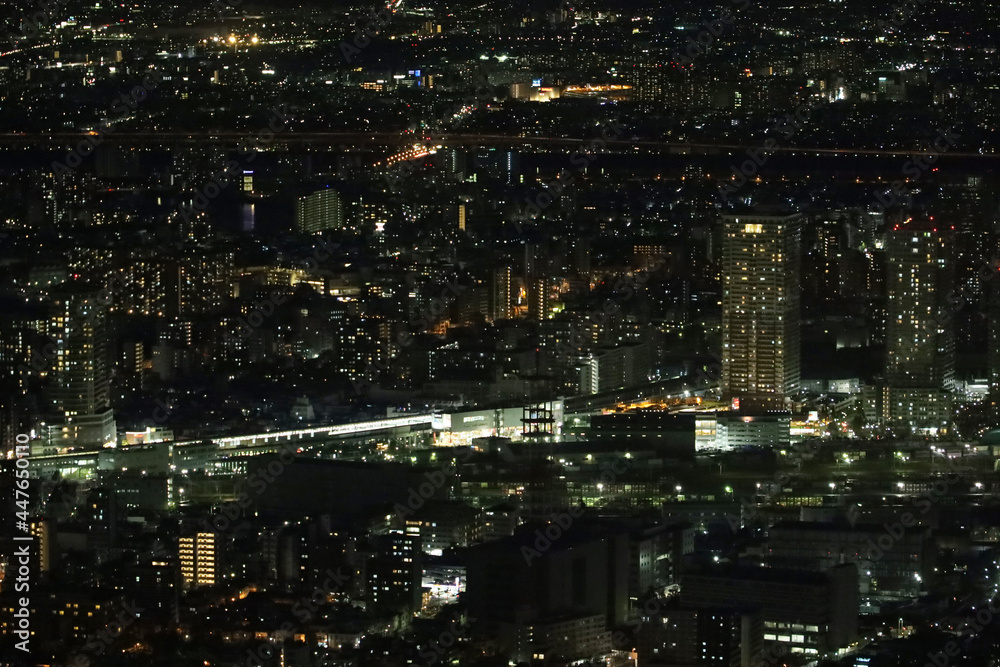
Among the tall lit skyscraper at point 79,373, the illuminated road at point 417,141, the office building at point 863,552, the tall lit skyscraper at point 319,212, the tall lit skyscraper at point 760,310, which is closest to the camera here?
the office building at point 863,552

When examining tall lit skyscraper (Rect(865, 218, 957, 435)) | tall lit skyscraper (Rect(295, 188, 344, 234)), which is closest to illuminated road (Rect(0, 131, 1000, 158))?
tall lit skyscraper (Rect(295, 188, 344, 234))

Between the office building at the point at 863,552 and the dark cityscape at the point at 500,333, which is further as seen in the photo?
the office building at the point at 863,552

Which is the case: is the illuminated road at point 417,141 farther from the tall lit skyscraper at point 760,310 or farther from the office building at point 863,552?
the office building at point 863,552

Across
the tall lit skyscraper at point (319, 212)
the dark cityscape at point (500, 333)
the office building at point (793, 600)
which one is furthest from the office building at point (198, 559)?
the tall lit skyscraper at point (319, 212)

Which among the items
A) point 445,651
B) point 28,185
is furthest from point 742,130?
point 445,651

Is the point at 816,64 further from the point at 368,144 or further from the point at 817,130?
the point at 368,144

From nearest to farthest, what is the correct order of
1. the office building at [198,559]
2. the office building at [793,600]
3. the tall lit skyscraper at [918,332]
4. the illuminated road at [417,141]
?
the office building at [793,600]
the office building at [198,559]
the tall lit skyscraper at [918,332]
the illuminated road at [417,141]
